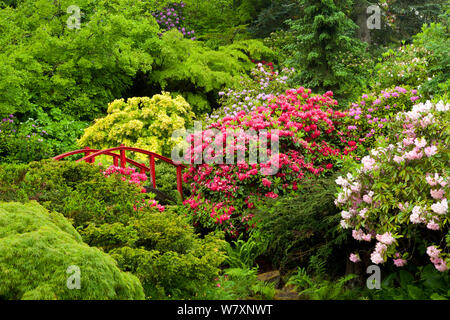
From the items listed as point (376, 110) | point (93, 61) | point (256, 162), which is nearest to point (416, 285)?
point (256, 162)

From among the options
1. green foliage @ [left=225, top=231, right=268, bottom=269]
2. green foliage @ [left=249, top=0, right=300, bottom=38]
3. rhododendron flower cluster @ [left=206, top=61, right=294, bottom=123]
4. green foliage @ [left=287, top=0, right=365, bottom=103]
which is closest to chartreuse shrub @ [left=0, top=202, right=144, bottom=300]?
green foliage @ [left=225, top=231, right=268, bottom=269]

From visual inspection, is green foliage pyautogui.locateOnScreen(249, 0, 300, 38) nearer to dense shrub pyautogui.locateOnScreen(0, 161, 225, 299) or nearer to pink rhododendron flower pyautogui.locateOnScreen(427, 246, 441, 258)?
dense shrub pyautogui.locateOnScreen(0, 161, 225, 299)

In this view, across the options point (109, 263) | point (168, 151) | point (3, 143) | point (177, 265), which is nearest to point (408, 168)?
point (177, 265)

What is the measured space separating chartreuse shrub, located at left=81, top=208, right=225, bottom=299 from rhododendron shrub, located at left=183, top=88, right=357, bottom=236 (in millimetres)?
2465

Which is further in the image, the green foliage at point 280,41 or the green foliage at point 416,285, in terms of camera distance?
the green foliage at point 280,41

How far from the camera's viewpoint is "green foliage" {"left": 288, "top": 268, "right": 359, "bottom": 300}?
4.32 metres

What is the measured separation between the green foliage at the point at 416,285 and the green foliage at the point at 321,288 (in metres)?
0.26

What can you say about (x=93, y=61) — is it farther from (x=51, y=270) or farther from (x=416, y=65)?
(x=51, y=270)

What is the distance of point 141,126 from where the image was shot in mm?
11281

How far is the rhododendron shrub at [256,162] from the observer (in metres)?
7.23

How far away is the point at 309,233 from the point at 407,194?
1.26m

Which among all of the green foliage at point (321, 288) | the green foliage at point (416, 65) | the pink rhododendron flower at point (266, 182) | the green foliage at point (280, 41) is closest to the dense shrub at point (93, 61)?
the green foliage at point (280, 41)

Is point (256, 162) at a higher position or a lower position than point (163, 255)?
higher

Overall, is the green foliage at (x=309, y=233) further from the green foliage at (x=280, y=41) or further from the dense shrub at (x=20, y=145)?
the green foliage at (x=280, y=41)
